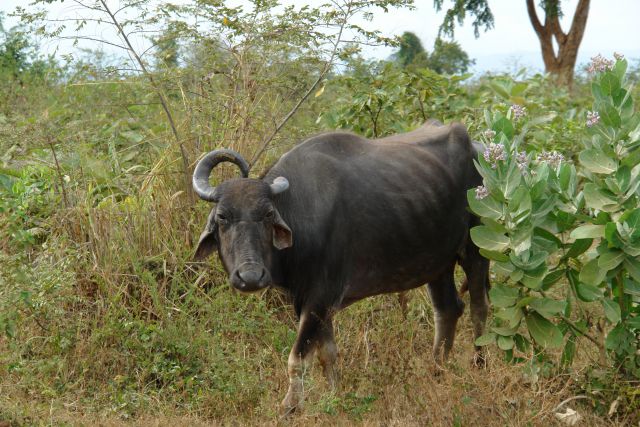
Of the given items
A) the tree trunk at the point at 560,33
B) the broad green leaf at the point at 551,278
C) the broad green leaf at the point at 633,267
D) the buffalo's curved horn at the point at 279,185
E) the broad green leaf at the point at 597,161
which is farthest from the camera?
the tree trunk at the point at 560,33

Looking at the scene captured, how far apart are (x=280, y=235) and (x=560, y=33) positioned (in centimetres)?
1505

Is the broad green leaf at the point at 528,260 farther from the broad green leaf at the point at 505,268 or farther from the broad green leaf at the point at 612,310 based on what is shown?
the broad green leaf at the point at 612,310

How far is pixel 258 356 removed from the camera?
19.9 ft

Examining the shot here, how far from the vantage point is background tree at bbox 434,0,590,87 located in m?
18.7

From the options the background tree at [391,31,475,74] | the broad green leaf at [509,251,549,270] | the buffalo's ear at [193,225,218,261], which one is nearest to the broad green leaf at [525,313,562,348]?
the broad green leaf at [509,251,549,270]

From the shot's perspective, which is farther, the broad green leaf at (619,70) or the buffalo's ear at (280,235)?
the buffalo's ear at (280,235)

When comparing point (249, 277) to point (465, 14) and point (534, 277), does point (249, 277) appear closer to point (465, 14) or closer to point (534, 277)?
point (534, 277)

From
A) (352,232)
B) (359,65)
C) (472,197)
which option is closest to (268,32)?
(359,65)

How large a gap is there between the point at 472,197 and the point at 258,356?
77.0 inches

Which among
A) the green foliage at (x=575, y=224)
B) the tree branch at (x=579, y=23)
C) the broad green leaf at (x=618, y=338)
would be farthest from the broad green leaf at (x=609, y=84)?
the tree branch at (x=579, y=23)

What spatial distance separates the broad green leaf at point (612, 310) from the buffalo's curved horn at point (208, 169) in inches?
88.0

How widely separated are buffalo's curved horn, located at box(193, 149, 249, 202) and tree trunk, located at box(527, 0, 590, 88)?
45.9 ft

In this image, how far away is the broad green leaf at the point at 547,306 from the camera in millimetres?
4820

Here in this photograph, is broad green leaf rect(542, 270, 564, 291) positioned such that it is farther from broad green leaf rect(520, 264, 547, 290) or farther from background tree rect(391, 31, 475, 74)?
background tree rect(391, 31, 475, 74)
